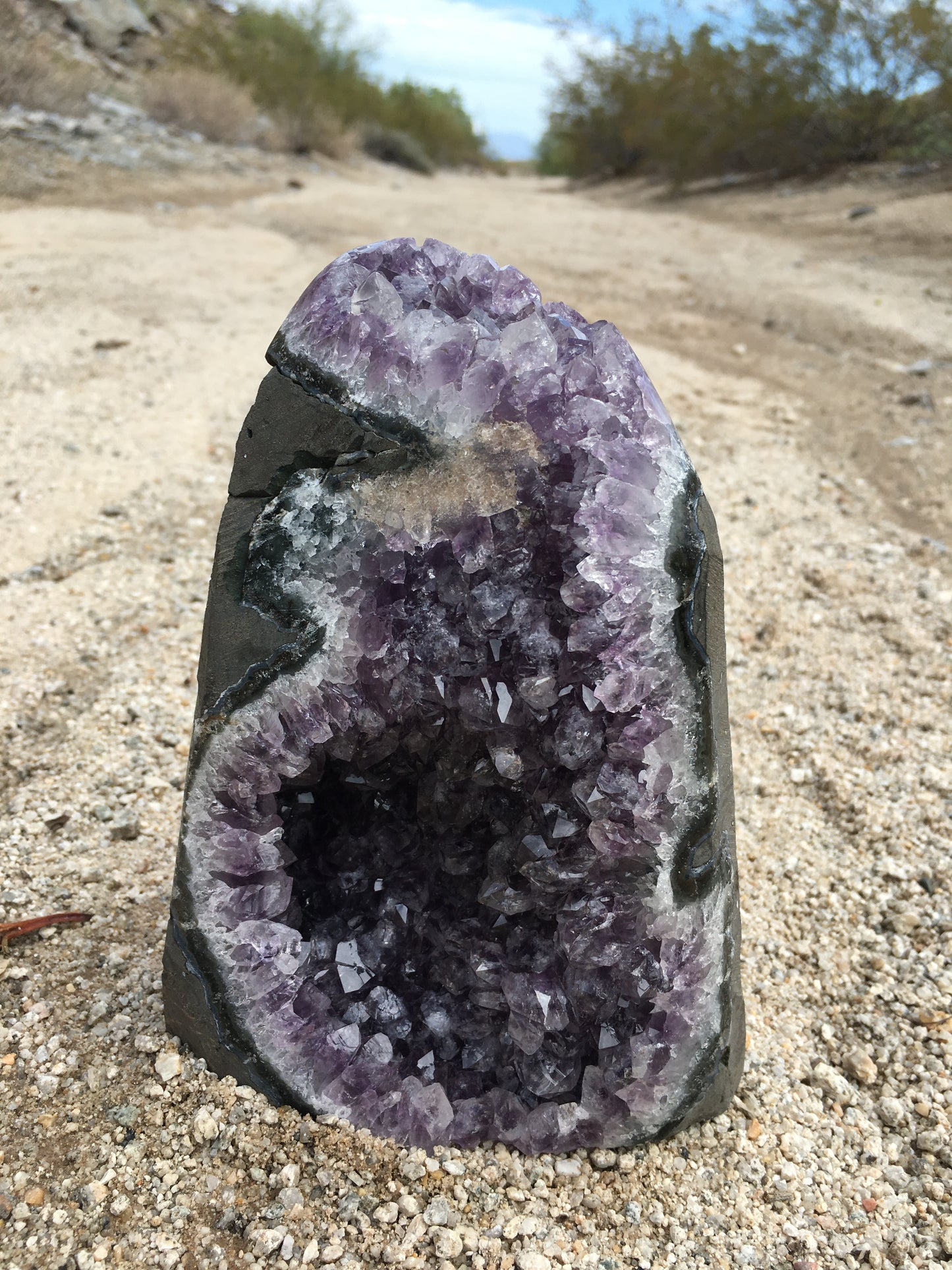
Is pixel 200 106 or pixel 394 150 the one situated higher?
pixel 200 106

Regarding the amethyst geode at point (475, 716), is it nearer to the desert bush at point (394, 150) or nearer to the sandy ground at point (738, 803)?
the sandy ground at point (738, 803)

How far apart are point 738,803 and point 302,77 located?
1647 cm

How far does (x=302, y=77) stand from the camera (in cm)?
1572

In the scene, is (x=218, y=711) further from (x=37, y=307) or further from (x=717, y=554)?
(x=37, y=307)

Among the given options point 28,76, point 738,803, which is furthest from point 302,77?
point 738,803

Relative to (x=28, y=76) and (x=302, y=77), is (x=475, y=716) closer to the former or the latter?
(x=28, y=76)

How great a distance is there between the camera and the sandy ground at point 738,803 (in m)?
1.35

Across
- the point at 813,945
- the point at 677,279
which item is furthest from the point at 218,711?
the point at 677,279

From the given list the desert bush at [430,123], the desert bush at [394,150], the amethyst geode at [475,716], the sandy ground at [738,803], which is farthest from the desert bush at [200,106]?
the amethyst geode at [475,716]

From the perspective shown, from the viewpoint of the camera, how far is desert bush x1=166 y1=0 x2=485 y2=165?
1480 cm

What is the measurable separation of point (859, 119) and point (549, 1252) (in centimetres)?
1339

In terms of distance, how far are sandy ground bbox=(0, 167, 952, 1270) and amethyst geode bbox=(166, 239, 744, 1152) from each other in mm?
109

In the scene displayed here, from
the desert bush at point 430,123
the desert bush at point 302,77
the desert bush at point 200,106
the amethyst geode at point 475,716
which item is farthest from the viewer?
the desert bush at point 430,123

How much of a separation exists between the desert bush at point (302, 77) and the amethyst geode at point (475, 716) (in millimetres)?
14802
